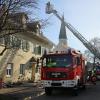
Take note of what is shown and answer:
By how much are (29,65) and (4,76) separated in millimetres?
8693

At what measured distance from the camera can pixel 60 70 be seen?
936 inches

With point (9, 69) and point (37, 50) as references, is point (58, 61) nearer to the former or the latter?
point (9, 69)

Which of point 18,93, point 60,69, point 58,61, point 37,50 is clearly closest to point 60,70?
point 60,69

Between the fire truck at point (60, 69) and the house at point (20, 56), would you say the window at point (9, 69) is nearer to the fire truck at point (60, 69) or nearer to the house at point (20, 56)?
the house at point (20, 56)

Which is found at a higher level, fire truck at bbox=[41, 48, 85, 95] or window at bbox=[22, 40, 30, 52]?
window at bbox=[22, 40, 30, 52]

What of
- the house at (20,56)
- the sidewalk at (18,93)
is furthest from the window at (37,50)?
the sidewalk at (18,93)

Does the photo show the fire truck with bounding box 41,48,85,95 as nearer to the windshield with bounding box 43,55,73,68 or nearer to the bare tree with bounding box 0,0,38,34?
the windshield with bounding box 43,55,73,68

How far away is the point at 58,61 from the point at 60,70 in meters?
0.69

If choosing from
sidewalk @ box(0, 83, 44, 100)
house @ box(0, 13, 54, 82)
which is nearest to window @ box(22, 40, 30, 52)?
house @ box(0, 13, 54, 82)

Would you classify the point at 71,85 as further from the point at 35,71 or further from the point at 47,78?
the point at 35,71

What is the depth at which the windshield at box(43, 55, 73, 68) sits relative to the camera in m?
23.9

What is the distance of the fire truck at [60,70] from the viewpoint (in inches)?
931

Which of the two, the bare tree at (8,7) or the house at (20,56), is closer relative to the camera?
the bare tree at (8,7)

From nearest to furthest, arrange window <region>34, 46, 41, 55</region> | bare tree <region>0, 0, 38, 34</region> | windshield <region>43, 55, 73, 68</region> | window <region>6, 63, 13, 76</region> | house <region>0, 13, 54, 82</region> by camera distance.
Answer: bare tree <region>0, 0, 38, 34</region> → windshield <region>43, 55, 73, 68</region> → house <region>0, 13, 54, 82</region> → window <region>6, 63, 13, 76</region> → window <region>34, 46, 41, 55</region>
